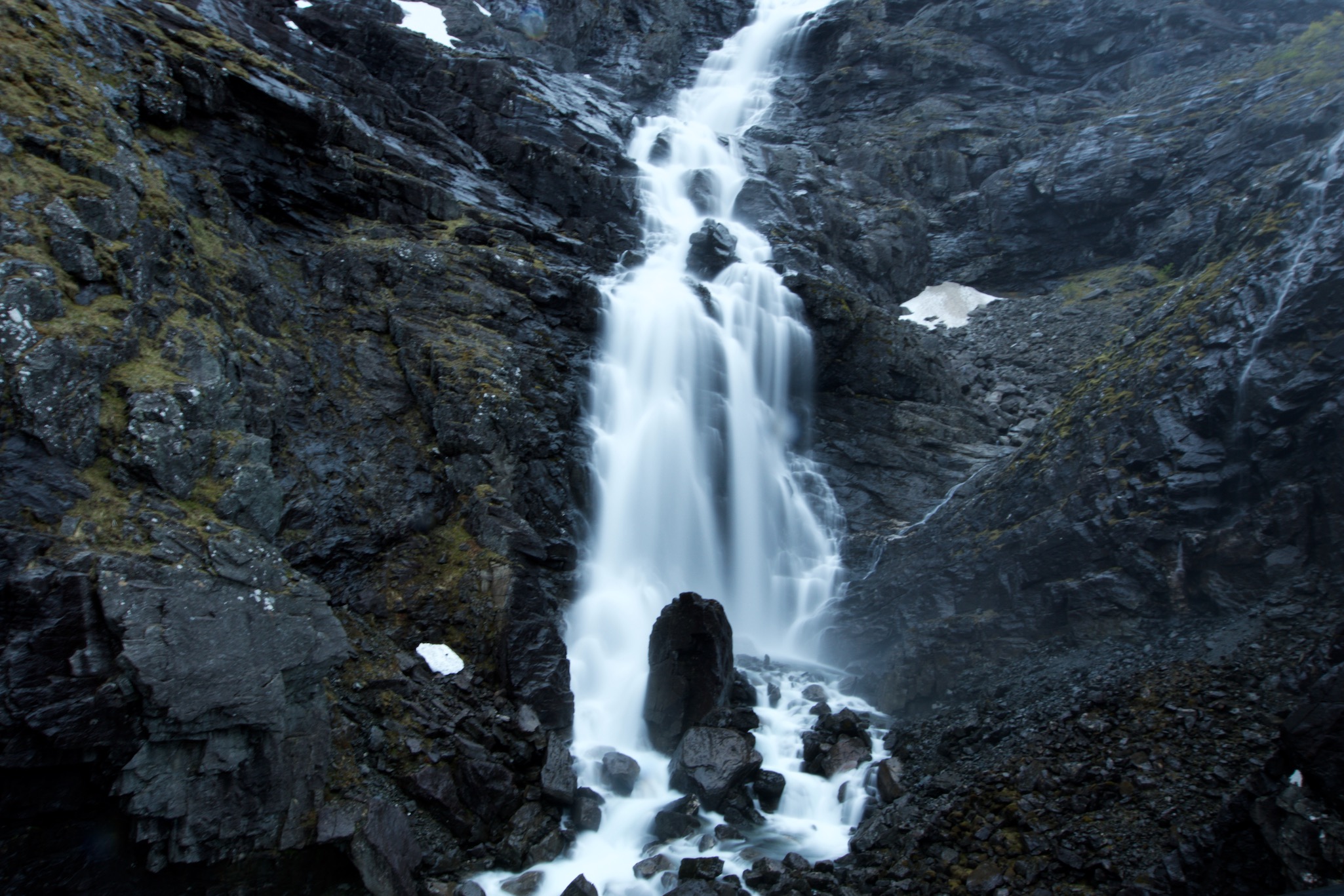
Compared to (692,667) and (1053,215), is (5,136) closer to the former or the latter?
(692,667)

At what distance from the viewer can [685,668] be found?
14.2 metres

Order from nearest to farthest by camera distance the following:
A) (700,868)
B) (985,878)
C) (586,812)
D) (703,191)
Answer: (985,878), (700,868), (586,812), (703,191)

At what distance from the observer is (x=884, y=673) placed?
53.2ft

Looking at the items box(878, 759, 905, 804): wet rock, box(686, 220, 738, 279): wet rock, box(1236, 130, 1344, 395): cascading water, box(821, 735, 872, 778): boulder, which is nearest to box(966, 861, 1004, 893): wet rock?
box(878, 759, 905, 804): wet rock

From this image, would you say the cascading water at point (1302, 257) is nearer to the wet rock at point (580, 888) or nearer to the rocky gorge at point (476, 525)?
the rocky gorge at point (476, 525)

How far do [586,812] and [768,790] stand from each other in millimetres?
3176

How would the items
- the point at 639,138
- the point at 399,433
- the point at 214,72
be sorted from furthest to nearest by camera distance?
the point at 639,138, the point at 214,72, the point at 399,433

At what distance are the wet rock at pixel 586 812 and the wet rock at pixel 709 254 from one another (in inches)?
798

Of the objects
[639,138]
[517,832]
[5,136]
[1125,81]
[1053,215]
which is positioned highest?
[1125,81]

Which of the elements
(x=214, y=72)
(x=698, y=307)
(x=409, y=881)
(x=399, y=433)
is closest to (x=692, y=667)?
(x=409, y=881)

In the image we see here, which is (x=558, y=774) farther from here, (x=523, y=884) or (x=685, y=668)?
(x=685, y=668)

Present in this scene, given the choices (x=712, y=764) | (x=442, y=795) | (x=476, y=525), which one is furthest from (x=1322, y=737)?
(x=476, y=525)

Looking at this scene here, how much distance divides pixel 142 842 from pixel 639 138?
36284 mm

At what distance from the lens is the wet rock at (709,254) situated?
91.5 feet
